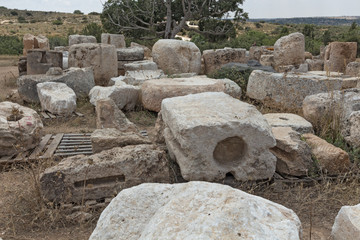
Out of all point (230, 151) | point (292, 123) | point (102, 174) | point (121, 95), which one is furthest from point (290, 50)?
point (102, 174)

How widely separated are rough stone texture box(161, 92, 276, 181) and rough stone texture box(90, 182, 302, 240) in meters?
1.38

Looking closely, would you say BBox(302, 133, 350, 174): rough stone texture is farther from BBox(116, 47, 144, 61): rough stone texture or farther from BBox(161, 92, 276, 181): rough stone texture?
BBox(116, 47, 144, 61): rough stone texture

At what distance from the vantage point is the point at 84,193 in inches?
126

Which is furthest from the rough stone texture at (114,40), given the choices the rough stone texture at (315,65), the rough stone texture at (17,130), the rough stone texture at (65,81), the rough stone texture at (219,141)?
the rough stone texture at (219,141)

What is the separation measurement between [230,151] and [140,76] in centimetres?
509

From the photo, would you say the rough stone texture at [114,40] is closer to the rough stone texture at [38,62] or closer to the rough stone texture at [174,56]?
the rough stone texture at [174,56]

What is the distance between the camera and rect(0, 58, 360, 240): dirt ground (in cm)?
302

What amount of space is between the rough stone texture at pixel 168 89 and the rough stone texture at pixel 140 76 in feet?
4.11

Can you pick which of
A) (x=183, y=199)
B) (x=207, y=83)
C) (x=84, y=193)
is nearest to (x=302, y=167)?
(x=84, y=193)

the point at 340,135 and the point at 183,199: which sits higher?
the point at 183,199

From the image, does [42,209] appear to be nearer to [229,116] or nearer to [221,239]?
[229,116]

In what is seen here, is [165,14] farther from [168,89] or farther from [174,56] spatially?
[168,89]

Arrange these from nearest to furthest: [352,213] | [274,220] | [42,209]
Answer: [274,220] < [352,213] < [42,209]

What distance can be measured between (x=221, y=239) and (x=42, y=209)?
2.25 metres
